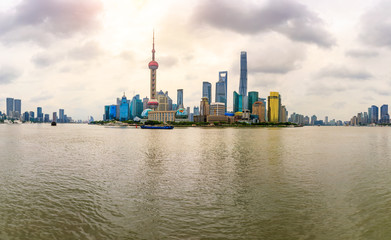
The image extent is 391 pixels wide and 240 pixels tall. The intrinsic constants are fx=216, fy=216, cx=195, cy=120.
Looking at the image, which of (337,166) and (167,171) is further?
(337,166)

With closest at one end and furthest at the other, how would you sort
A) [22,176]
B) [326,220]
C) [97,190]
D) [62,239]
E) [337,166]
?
[62,239] < [326,220] < [97,190] < [22,176] < [337,166]

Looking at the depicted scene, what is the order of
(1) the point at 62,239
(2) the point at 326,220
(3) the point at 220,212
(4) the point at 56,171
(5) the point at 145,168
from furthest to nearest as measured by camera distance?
(5) the point at 145,168, (4) the point at 56,171, (3) the point at 220,212, (2) the point at 326,220, (1) the point at 62,239

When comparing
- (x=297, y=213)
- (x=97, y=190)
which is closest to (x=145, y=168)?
(x=97, y=190)

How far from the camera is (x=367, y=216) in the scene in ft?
57.8

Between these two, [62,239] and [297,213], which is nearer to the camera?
[62,239]

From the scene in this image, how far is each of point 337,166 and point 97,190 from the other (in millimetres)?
38216

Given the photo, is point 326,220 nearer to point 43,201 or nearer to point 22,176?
point 43,201

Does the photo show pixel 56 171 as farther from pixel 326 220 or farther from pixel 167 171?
pixel 326 220

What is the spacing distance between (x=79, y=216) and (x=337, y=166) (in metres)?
39.7

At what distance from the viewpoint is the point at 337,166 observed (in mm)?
37750

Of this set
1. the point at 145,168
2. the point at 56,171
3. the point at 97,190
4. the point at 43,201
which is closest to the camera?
the point at 43,201

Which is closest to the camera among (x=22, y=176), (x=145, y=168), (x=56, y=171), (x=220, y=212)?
(x=220, y=212)

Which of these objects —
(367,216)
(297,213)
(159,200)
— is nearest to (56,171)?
(159,200)

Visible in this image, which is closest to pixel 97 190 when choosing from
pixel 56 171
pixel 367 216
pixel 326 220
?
pixel 56 171
